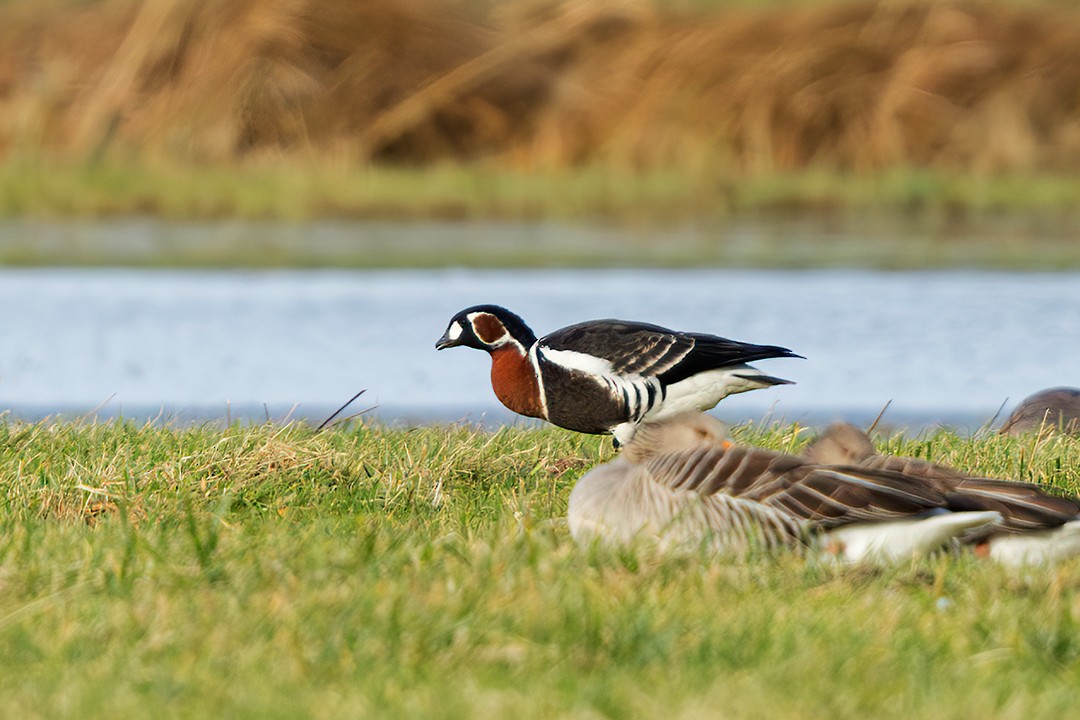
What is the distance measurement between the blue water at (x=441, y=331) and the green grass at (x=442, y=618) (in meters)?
1.82

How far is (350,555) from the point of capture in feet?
15.4

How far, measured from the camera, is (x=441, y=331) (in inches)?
430

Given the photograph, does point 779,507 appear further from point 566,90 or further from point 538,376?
point 566,90

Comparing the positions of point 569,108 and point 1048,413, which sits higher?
point 569,108

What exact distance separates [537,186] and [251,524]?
1090 centimetres

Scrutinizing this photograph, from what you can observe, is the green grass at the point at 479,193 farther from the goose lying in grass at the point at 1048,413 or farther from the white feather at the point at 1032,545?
the white feather at the point at 1032,545

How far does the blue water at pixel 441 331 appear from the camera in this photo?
29.1 feet

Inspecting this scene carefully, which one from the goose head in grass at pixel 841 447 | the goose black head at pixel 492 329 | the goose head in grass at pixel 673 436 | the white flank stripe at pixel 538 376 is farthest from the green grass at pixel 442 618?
the goose black head at pixel 492 329

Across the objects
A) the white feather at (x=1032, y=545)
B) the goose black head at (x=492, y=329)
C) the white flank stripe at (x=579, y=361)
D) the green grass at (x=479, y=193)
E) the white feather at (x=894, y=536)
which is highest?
the green grass at (x=479, y=193)

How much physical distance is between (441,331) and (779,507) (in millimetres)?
6188

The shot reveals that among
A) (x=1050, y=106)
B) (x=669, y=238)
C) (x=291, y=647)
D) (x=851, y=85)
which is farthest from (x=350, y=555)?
(x=1050, y=106)

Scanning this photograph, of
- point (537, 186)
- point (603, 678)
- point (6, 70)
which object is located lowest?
point (603, 678)

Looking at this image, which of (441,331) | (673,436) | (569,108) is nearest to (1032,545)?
(673,436)

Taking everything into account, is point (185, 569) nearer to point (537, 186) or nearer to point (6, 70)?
point (537, 186)
